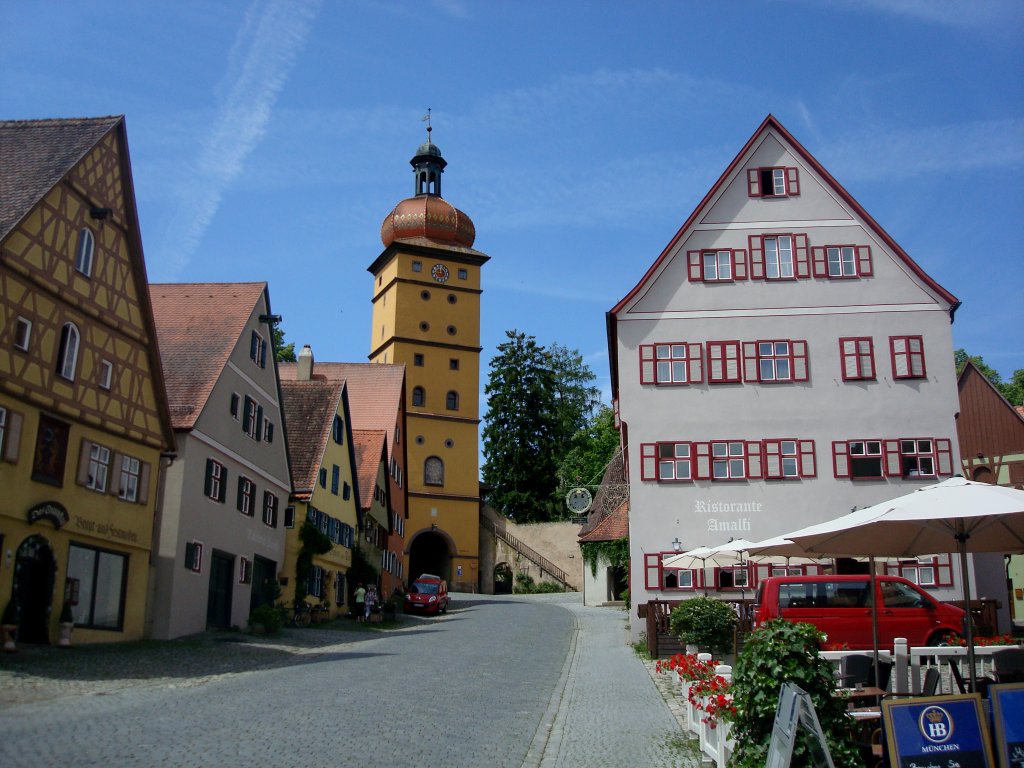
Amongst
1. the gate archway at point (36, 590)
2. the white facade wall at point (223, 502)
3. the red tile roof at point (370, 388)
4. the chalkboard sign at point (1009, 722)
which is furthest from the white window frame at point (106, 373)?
the red tile roof at point (370, 388)

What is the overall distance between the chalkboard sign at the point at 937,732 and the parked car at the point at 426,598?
36623mm

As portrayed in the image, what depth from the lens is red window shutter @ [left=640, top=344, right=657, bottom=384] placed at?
33.1m

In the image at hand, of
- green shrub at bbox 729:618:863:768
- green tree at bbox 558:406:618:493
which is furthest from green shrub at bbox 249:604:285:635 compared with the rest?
green tree at bbox 558:406:618:493

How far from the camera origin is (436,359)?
73.6 m

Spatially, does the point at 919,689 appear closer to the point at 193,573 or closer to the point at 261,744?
the point at 261,744

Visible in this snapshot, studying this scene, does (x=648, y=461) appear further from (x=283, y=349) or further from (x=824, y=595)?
(x=283, y=349)

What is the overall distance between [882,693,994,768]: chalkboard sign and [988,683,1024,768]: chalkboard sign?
0.13 meters

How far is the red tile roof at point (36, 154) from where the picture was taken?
22016 mm

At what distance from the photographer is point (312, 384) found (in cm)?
4144

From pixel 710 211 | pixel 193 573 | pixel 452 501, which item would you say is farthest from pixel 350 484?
pixel 452 501

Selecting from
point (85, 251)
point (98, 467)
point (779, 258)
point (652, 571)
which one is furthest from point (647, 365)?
point (85, 251)

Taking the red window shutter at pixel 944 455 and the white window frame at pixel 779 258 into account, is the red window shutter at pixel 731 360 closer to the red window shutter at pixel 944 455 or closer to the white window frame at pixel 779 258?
the white window frame at pixel 779 258

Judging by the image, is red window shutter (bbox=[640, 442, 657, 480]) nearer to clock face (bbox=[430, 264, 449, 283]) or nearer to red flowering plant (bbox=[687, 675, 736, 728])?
red flowering plant (bbox=[687, 675, 736, 728])

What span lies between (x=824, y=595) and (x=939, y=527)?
31.1 feet
